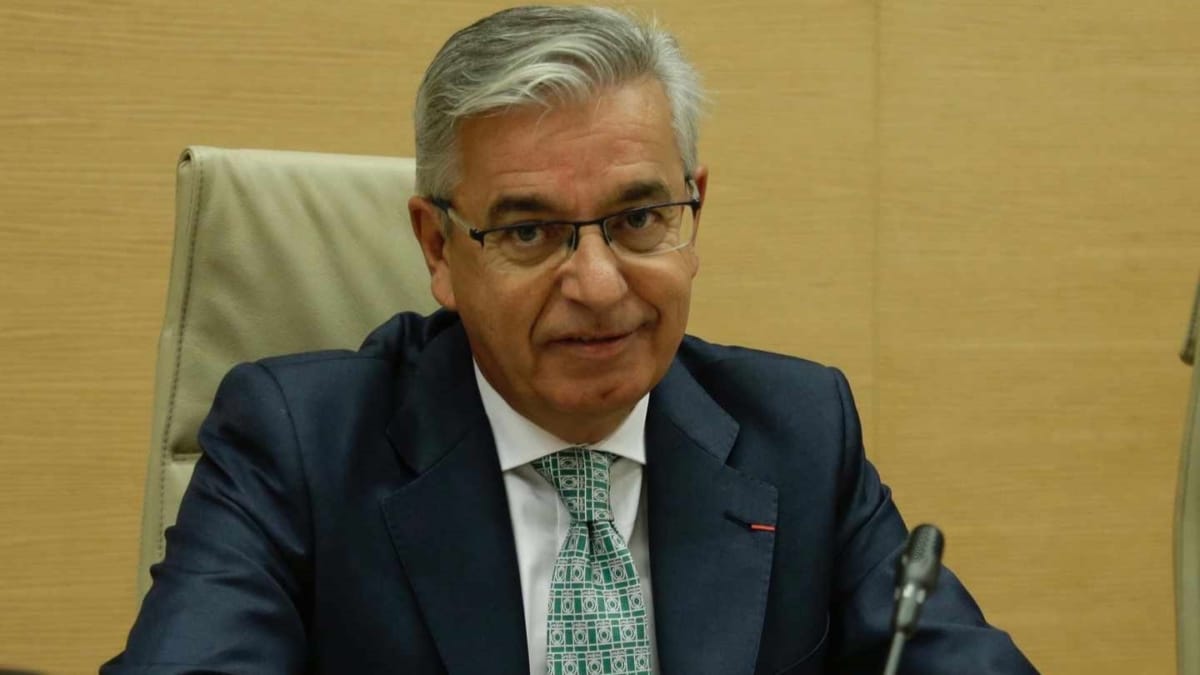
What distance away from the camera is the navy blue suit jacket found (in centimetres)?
157

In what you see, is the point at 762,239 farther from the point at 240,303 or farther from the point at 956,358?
the point at 240,303

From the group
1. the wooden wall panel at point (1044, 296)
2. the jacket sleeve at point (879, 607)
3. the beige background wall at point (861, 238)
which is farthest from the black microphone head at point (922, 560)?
the wooden wall panel at point (1044, 296)

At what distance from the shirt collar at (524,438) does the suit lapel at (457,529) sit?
17mm

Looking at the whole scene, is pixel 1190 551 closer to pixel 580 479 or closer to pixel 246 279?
pixel 580 479

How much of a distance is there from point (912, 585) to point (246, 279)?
92 cm

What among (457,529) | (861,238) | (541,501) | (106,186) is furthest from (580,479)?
(861,238)

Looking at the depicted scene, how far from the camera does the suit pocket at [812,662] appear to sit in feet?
5.56

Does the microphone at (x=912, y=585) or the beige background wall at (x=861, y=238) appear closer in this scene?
the microphone at (x=912, y=585)

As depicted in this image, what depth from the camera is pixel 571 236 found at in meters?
1.60

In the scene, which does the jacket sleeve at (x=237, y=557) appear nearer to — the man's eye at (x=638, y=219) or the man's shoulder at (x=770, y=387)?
the man's eye at (x=638, y=219)

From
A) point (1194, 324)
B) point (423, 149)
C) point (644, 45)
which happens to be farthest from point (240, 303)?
point (1194, 324)

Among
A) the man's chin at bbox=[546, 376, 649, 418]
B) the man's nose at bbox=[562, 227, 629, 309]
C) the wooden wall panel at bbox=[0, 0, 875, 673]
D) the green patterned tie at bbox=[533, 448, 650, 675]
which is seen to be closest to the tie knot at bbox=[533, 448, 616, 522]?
the green patterned tie at bbox=[533, 448, 650, 675]

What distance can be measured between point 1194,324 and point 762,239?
1241 millimetres

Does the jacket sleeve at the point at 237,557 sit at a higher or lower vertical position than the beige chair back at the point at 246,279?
lower
